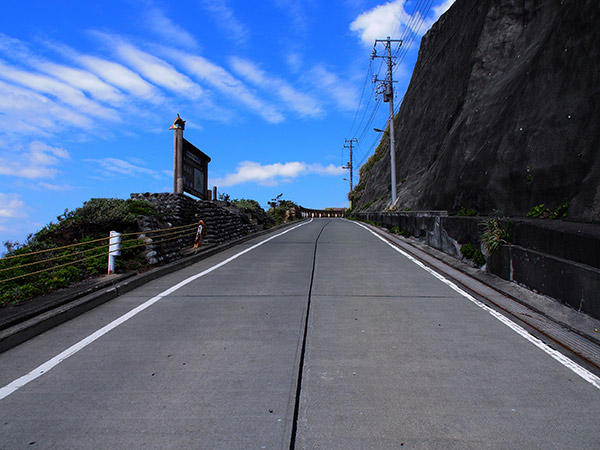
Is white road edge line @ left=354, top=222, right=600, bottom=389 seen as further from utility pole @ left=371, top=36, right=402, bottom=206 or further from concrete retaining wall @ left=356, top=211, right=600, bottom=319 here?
utility pole @ left=371, top=36, right=402, bottom=206

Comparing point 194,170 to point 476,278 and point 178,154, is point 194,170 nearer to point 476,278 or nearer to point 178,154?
point 178,154

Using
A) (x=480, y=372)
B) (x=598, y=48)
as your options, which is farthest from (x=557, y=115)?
(x=480, y=372)

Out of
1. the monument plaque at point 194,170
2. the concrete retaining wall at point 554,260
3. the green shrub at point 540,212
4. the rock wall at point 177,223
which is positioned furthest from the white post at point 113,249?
the green shrub at point 540,212

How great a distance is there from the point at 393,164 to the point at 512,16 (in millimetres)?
10947

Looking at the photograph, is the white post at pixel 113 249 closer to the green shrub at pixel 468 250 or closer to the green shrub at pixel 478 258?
the green shrub at pixel 478 258

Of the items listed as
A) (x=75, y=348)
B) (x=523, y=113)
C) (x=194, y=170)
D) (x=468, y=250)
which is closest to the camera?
(x=75, y=348)

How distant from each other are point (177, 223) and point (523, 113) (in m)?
12.1

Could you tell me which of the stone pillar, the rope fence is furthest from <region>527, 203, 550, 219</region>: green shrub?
the stone pillar

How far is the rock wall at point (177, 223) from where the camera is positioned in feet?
34.1

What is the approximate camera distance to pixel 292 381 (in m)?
3.63

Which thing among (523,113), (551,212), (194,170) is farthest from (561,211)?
(194,170)

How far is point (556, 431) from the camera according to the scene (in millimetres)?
2855

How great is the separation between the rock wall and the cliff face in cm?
952

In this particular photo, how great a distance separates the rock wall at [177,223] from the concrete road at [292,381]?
410cm
